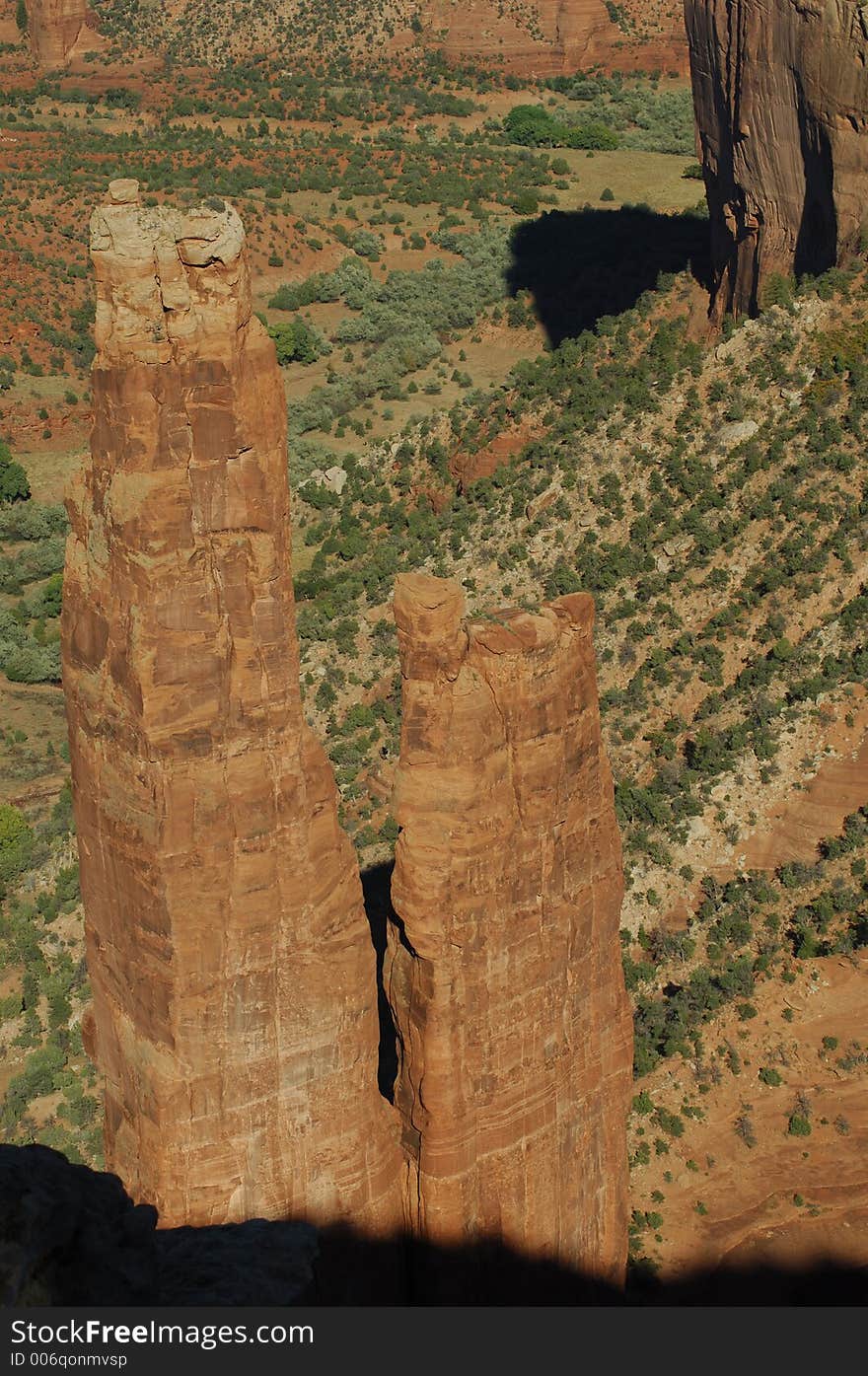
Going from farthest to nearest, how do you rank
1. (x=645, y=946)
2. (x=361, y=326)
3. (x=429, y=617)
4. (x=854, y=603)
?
(x=361, y=326) < (x=854, y=603) < (x=645, y=946) < (x=429, y=617)

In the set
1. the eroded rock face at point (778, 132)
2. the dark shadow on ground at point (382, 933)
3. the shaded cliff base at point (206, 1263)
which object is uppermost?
the eroded rock face at point (778, 132)

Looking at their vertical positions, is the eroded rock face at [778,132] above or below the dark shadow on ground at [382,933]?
above

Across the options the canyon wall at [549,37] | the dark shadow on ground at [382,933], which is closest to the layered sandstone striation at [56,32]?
the canyon wall at [549,37]

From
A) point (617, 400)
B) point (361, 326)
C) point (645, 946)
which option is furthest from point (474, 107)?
point (645, 946)

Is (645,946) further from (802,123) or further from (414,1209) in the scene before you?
(802,123)

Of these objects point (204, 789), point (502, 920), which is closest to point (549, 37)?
point (502, 920)

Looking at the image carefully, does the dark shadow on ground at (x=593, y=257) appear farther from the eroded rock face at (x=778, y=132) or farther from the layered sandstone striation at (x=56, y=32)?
the layered sandstone striation at (x=56, y=32)
